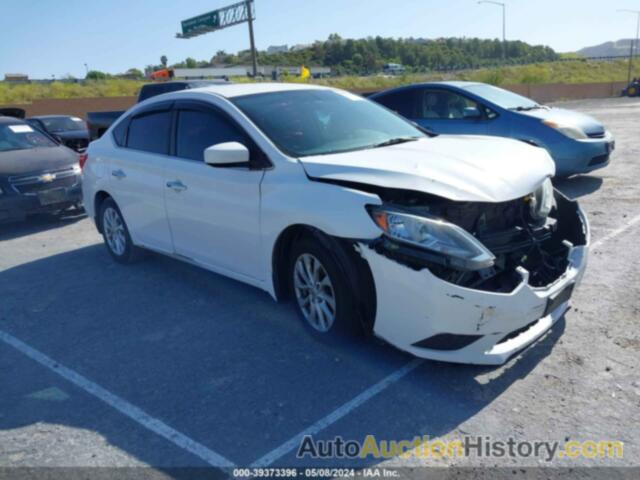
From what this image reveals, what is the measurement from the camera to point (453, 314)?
3.13m

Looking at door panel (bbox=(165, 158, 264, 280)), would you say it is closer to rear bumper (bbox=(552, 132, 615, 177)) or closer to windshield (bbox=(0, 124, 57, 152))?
windshield (bbox=(0, 124, 57, 152))

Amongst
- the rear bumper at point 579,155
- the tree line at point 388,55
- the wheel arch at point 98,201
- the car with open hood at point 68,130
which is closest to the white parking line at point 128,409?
the wheel arch at point 98,201

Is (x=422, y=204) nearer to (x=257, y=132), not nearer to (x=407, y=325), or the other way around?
(x=407, y=325)

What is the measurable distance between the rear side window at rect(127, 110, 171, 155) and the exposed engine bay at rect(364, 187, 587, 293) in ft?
8.32

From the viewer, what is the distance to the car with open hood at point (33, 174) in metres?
7.86

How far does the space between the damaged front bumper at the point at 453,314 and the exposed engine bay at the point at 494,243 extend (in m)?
0.09

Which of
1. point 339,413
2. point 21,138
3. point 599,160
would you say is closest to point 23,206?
point 21,138

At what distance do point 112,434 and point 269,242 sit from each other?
159cm

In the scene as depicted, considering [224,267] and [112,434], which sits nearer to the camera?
[112,434]

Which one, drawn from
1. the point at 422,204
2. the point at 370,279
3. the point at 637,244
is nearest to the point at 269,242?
the point at 370,279

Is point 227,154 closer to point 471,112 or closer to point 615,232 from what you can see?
point 615,232

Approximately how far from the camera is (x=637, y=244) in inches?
227

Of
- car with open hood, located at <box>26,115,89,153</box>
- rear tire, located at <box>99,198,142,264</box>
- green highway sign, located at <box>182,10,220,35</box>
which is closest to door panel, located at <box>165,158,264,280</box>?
rear tire, located at <box>99,198,142,264</box>

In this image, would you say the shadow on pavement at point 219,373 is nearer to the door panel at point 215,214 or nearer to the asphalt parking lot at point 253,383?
the asphalt parking lot at point 253,383
